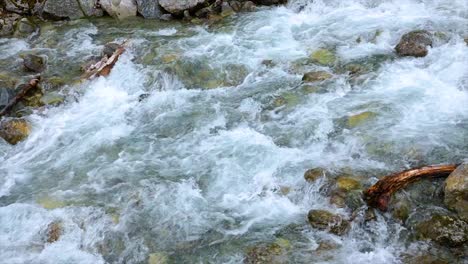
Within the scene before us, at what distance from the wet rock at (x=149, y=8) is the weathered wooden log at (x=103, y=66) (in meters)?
2.16

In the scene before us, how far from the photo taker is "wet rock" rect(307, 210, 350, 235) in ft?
18.2

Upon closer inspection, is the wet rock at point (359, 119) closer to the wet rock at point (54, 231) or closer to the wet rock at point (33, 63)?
the wet rock at point (54, 231)

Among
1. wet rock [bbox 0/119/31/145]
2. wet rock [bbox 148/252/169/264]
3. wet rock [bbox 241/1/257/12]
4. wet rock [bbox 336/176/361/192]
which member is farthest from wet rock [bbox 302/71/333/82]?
wet rock [bbox 0/119/31/145]

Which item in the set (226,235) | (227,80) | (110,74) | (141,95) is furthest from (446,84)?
(110,74)

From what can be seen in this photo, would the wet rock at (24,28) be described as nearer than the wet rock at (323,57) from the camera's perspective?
No

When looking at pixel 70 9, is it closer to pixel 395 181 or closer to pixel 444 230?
pixel 395 181

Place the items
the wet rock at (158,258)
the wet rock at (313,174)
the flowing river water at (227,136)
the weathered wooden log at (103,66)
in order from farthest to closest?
the weathered wooden log at (103,66) < the wet rock at (313,174) < the flowing river water at (227,136) < the wet rock at (158,258)

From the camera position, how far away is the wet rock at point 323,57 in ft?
29.9

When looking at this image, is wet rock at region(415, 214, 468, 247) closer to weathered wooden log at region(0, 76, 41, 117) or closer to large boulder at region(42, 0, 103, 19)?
weathered wooden log at region(0, 76, 41, 117)

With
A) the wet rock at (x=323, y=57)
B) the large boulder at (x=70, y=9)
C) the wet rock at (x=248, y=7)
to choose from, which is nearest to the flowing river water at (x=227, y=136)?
the wet rock at (x=323, y=57)

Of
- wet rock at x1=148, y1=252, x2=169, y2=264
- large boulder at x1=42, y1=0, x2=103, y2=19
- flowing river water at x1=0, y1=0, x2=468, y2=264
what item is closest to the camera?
wet rock at x1=148, y1=252, x2=169, y2=264

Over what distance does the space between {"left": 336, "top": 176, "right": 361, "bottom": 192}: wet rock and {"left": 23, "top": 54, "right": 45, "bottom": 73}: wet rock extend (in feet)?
22.8

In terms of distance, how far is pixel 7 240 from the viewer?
19.5ft

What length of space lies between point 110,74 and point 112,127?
179cm
